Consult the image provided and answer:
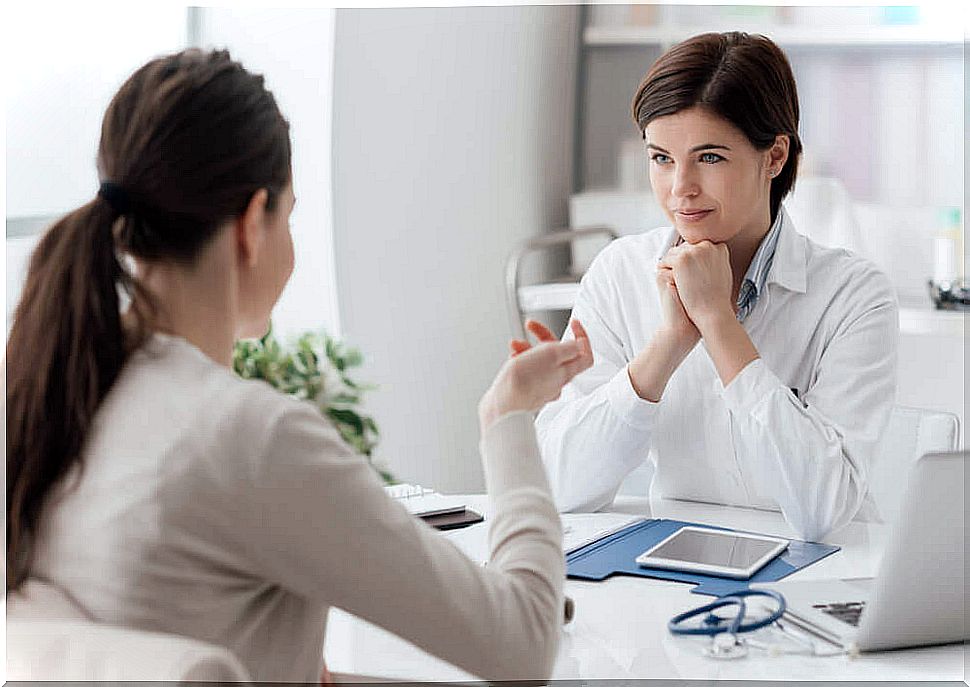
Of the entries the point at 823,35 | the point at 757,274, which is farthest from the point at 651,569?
the point at 823,35

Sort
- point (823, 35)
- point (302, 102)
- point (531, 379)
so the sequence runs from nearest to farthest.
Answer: point (531, 379) → point (823, 35) → point (302, 102)

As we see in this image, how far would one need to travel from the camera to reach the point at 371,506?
0.95 m

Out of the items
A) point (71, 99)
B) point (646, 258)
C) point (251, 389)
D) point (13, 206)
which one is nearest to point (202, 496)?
point (251, 389)

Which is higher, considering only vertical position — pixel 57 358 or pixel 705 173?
pixel 705 173

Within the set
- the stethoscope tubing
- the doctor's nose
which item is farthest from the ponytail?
the doctor's nose

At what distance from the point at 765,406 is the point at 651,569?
0.32 m

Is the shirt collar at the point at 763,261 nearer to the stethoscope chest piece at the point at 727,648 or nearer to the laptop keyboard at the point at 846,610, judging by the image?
the laptop keyboard at the point at 846,610

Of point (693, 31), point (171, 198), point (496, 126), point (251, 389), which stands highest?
point (693, 31)

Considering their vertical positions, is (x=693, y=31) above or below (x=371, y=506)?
above

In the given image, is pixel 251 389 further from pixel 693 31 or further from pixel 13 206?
pixel 693 31

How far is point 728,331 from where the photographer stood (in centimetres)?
168

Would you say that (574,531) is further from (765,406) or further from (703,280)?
(703,280)

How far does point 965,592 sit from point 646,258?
0.93 m

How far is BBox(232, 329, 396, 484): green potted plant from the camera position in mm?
3174
